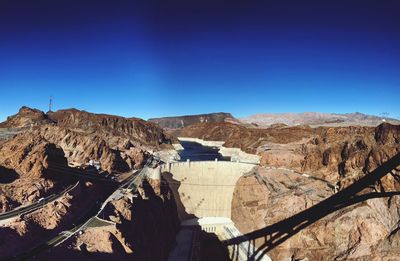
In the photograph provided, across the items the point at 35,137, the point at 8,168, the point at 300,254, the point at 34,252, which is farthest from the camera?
the point at 300,254

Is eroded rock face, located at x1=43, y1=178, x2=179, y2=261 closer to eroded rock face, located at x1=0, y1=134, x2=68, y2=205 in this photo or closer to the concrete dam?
the concrete dam

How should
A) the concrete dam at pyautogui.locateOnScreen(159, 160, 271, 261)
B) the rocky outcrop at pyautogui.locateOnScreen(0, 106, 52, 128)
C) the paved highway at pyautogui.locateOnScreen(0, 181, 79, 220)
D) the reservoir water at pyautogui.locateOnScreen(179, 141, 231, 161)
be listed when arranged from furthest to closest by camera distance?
the reservoir water at pyautogui.locateOnScreen(179, 141, 231, 161), the rocky outcrop at pyautogui.locateOnScreen(0, 106, 52, 128), the concrete dam at pyautogui.locateOnScreen(159, 160, 271, 261), the paved highway at pyautogui.locateOnScreen(0, 181, 79, 220)

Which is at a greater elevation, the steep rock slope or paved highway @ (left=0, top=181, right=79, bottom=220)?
paved highway @ (left=0, top=181, right=79, bottom=220)

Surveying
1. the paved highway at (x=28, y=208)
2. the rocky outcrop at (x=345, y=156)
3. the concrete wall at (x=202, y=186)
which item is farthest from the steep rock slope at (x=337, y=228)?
the paved highway at (x=28, y=208)

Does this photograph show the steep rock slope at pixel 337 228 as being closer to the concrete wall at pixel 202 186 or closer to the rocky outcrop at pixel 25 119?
the concrete wall at pixel 202 186

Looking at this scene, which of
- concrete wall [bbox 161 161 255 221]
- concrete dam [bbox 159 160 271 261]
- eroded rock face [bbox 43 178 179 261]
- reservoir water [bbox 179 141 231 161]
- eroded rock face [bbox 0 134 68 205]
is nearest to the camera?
eroded rock face [bbox 43 178 179 261]

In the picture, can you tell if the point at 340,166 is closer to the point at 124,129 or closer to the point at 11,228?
the point at 11,228

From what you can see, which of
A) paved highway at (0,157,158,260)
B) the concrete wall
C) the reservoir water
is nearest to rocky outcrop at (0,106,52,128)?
the reservoir water

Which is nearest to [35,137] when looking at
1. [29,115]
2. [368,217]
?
[368,217]
